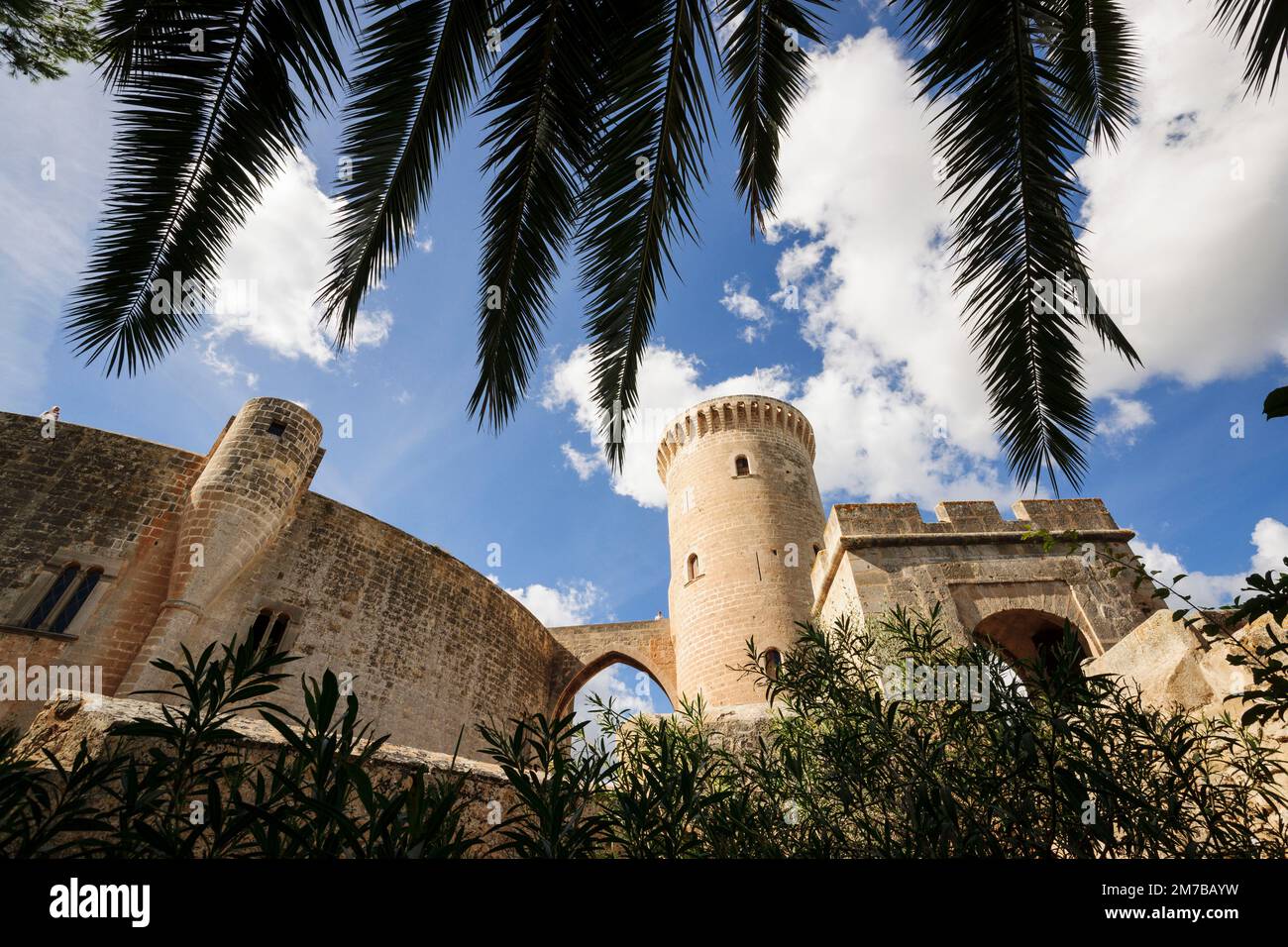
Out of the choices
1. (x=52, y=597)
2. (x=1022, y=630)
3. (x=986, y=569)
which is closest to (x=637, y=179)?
(x=986, y=569)

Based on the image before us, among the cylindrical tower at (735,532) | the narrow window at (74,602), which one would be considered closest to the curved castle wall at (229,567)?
the narrow window at (74,602)

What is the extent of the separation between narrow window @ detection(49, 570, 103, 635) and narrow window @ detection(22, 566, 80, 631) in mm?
132

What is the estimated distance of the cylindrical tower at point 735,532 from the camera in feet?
47.5

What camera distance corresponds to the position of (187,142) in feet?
9.34

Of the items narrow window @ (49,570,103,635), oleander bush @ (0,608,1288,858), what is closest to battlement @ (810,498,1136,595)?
oleander bush @ (0,608,1288,858)

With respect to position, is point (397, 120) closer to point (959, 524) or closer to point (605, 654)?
point (959, 524)

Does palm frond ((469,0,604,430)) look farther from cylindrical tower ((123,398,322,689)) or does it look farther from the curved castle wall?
cylindrical tower ((123,398,322,689))

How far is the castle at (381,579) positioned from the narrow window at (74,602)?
2cm

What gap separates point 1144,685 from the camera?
4.51 metres

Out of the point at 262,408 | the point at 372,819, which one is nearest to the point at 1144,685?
the point at 372,819

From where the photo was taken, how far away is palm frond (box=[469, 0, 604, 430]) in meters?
2.97

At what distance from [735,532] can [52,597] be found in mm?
13039

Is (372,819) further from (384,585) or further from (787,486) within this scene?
(787,486)
